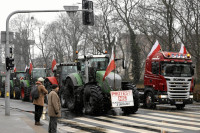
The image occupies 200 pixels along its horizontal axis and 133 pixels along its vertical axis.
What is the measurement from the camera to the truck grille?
62.5 feet

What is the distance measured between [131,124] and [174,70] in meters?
6.43

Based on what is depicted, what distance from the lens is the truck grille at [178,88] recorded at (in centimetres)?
1905

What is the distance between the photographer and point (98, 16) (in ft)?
169

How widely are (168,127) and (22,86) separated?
20.6m

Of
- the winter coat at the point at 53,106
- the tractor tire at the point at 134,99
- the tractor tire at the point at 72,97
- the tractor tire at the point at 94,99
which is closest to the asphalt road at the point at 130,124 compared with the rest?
the tractor tire at the point at 94,99

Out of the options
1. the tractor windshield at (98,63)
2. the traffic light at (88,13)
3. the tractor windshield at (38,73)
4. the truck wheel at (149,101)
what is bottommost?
the truck wheel at (149,101)

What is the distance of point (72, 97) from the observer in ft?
66.2

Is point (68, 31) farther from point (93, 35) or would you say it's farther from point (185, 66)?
point (185, 66)

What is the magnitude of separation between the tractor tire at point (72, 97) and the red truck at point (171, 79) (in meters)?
4.12

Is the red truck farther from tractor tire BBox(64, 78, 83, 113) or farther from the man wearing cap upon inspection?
the man wearing cap

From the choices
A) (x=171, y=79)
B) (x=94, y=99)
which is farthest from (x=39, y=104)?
(x=171, y=79)

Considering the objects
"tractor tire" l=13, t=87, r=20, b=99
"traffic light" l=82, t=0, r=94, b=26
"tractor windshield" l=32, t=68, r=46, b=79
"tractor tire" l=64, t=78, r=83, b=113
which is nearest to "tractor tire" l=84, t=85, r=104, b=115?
"tractor tire" l=64, t=78, r=83, b=113

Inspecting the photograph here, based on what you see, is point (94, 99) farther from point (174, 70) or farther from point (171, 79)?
point (174, 70)

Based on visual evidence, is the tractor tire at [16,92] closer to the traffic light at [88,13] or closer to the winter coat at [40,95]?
the traffic light at [88,13]
